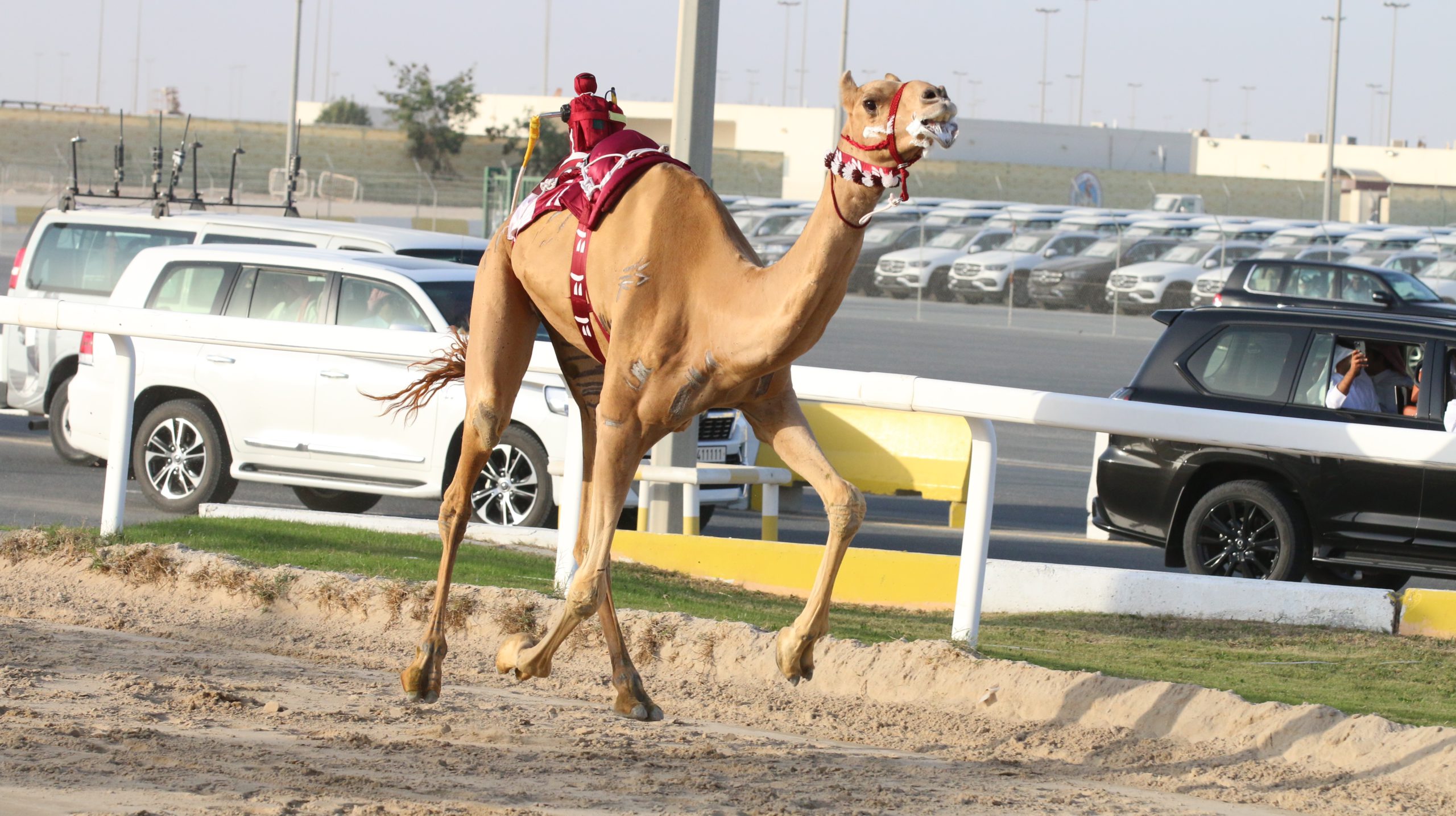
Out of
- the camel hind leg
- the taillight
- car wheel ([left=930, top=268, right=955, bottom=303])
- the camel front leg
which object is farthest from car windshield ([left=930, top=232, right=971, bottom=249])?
the camel front leg

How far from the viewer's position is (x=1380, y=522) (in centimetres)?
1058

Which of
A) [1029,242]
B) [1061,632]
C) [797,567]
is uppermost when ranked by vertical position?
[1029,242]

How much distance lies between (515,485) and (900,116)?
24.7 ft

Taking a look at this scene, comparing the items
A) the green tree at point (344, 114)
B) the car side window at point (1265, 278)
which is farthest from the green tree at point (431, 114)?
the car side window at point (1265, 278)

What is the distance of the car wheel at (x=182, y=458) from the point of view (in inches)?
494

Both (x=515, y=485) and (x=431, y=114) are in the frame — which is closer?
(x=515, y=485)

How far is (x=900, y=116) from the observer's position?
4438mm

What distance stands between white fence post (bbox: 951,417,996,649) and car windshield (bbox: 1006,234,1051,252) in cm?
3594

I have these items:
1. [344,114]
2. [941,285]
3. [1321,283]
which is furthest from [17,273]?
[344,114]

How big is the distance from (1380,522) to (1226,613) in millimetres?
2711

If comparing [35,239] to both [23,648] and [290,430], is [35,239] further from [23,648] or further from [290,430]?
[23,648]

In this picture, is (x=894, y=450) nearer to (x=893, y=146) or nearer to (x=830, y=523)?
(x=830, y=523)

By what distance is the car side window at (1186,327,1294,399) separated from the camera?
37.4 ft

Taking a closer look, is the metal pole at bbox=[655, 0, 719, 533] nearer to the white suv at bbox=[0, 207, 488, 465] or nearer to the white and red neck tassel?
the white suv at bbox=[0, 207, 488, 465]
